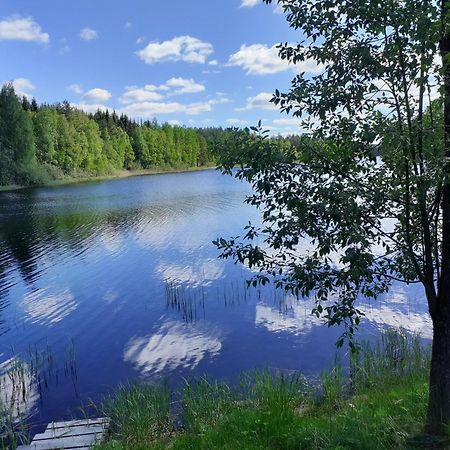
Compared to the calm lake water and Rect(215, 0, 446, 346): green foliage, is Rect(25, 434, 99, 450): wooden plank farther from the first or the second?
Rect(215, 0, 446, 346): green foliage

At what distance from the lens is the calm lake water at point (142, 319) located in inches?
431

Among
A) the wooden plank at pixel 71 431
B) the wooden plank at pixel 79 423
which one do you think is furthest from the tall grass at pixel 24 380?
the wooden plank at pixel 79 423

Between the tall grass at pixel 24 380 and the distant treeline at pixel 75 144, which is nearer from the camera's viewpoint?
the tall grass at pixel 24 380

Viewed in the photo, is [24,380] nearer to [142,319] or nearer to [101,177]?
[142,319]

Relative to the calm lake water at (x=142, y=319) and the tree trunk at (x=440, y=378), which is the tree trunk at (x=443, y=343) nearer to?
the tree trunk at (x=440, y=378)

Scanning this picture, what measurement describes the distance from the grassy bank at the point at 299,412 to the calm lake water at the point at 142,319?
1.68 metres

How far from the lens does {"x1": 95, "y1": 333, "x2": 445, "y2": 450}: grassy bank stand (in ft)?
17.6

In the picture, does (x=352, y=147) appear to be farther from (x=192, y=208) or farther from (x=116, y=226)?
(x=192, y=208)

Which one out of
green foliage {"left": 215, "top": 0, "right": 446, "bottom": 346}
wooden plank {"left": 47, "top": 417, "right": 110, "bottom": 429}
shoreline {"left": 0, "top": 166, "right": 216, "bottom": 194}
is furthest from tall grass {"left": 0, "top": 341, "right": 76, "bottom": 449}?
shoreline {"left": 0, "top": 166, "right": 216, "bottom": 194}

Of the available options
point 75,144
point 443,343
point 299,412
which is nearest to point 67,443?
point 299,412

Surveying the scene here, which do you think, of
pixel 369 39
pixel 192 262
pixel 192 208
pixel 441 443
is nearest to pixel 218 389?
pixel 441 443

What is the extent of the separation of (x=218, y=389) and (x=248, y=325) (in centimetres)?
547

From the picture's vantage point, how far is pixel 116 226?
3344 cm

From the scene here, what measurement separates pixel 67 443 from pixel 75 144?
88.5 meters
